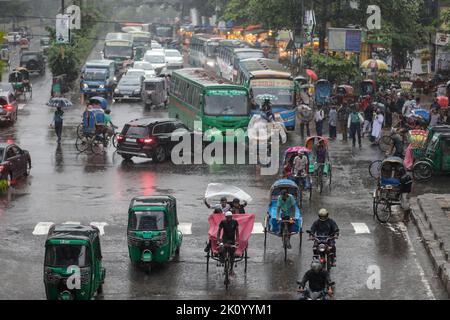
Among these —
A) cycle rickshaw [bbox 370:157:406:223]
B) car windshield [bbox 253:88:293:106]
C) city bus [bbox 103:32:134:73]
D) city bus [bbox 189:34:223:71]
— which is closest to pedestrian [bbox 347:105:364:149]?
car windshield [bbox 253:88:293:106]

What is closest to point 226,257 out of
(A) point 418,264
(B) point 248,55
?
(A) point 418,264

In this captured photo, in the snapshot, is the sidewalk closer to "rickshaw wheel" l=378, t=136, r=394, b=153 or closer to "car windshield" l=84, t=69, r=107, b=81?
"rickshaw wheel" l=378, t=136, r=394, b=153

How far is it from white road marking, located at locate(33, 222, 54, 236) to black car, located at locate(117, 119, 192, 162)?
10.1m

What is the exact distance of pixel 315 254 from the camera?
23.0 meters

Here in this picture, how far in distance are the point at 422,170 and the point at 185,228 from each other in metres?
10.1

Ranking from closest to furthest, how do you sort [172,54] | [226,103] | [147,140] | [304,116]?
[147,140] → [226,103] → [304,116] → [172,54]

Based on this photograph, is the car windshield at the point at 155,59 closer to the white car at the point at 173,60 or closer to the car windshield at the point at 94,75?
the white car at the point at 173,60

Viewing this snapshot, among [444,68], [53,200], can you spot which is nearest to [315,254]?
[53,200]

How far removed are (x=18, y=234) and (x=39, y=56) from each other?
48.4 m

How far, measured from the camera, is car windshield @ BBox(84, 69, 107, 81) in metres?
60.0

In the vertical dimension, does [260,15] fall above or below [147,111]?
above

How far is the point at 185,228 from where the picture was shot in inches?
1092

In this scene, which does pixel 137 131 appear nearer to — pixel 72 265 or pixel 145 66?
pixel 72 265

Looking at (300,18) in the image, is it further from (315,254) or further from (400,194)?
(315,254)
